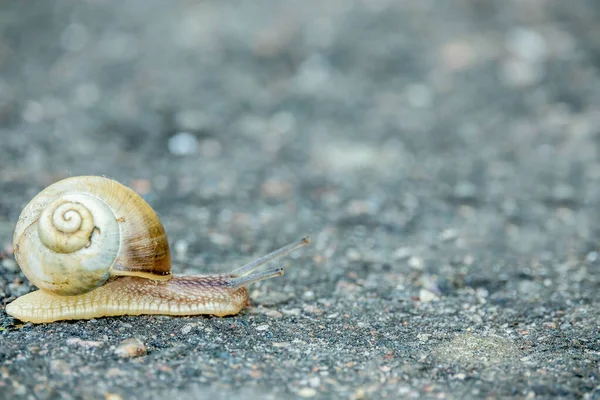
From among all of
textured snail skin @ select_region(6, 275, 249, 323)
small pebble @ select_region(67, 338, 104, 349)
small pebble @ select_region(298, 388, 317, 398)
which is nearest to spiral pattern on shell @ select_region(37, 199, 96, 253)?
textured snail skin @ select_region(6, 275, 249, 323)

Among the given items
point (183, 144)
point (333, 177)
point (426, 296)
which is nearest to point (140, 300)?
point (426, 296)

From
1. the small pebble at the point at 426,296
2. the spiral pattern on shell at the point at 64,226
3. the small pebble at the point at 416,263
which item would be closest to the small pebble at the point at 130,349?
the spiral pattern on shell at the point at 64,226

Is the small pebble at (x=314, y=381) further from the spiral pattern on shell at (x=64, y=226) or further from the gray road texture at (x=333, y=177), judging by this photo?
the spiral pattern on shell at (x=64, y=226)

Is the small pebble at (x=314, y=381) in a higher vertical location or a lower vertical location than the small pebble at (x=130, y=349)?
lower

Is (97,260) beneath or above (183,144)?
beneath

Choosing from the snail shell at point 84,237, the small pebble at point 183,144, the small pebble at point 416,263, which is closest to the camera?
the snail shell at point 84,237

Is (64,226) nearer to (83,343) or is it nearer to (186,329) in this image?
(83,343)

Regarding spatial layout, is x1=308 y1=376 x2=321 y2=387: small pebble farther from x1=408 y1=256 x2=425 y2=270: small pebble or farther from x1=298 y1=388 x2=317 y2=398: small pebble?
x1=408 y1=256 x2=425 y2=270: small pebble
